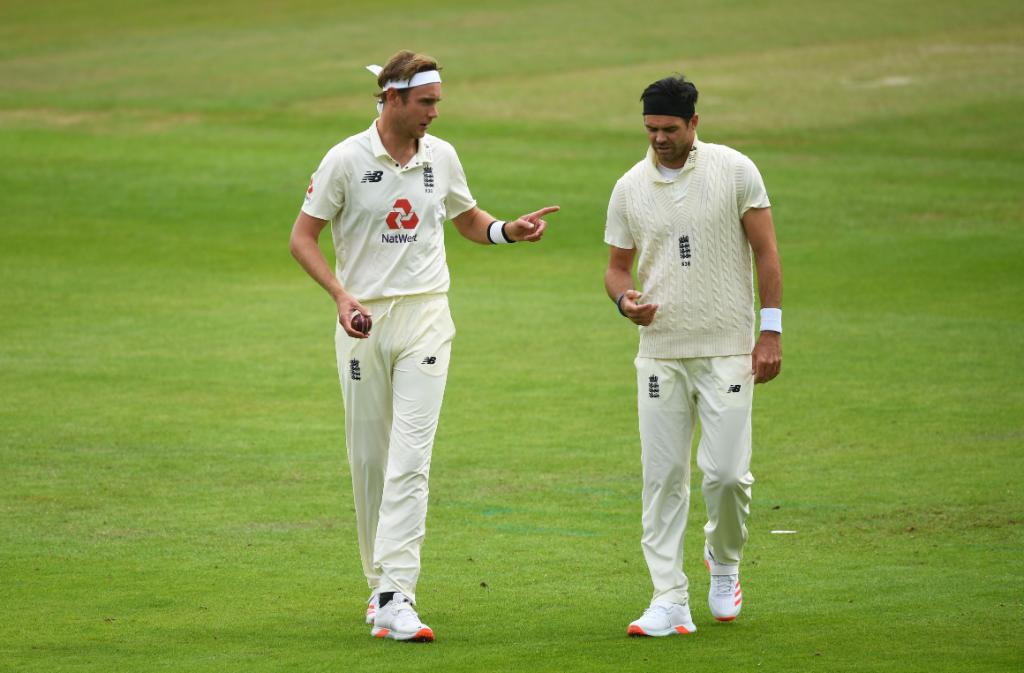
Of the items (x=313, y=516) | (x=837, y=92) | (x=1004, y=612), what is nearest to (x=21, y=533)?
(x=313, y=516)

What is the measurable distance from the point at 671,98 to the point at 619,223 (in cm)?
69

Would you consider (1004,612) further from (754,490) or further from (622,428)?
(622,428)

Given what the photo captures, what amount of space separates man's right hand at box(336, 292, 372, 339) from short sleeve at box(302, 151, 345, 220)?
1.59 ft

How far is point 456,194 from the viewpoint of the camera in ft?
26.4

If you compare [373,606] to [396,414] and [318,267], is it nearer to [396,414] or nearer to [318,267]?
[396,414]

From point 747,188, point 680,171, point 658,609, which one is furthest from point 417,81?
point 658,609

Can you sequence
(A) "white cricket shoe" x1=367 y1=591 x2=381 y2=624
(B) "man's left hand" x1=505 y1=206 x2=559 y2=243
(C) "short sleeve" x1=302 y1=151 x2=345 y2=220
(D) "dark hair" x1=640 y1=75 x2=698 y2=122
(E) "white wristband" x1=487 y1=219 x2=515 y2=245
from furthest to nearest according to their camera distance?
(E) "white wristband" x1=487 y1=219 x2=515 y2=245 < (B) "man's left hand" x1=505 y1=206 x2=559 y2=243 < (C) "short sleeve" x1=302 y1=151 x2=345 y2=220 < (A) "white cricket shoe" x1=367 y1=591 x2=381 y2=624 < (D) "dark hair" x1=640 y1=75 x2=698 y2=122

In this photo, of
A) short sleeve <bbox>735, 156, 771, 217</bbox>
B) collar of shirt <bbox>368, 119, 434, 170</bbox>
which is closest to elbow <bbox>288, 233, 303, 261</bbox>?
collar of shirt <bbox>368, 119, 434, 170</bbox>

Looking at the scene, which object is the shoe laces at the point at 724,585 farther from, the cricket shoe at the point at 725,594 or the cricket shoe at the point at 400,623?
the cricket shoe at the point at 400,623

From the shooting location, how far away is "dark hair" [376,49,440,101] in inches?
299

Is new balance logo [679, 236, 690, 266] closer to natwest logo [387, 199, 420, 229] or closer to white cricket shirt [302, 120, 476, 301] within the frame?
white cricket shirt [302, 120, 476, 301]

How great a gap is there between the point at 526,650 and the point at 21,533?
12.8 feet

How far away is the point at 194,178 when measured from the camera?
90.6 feet

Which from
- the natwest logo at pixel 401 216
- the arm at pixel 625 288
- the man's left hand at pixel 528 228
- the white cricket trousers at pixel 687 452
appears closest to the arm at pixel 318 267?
the natwest logo at pixel 401 216
